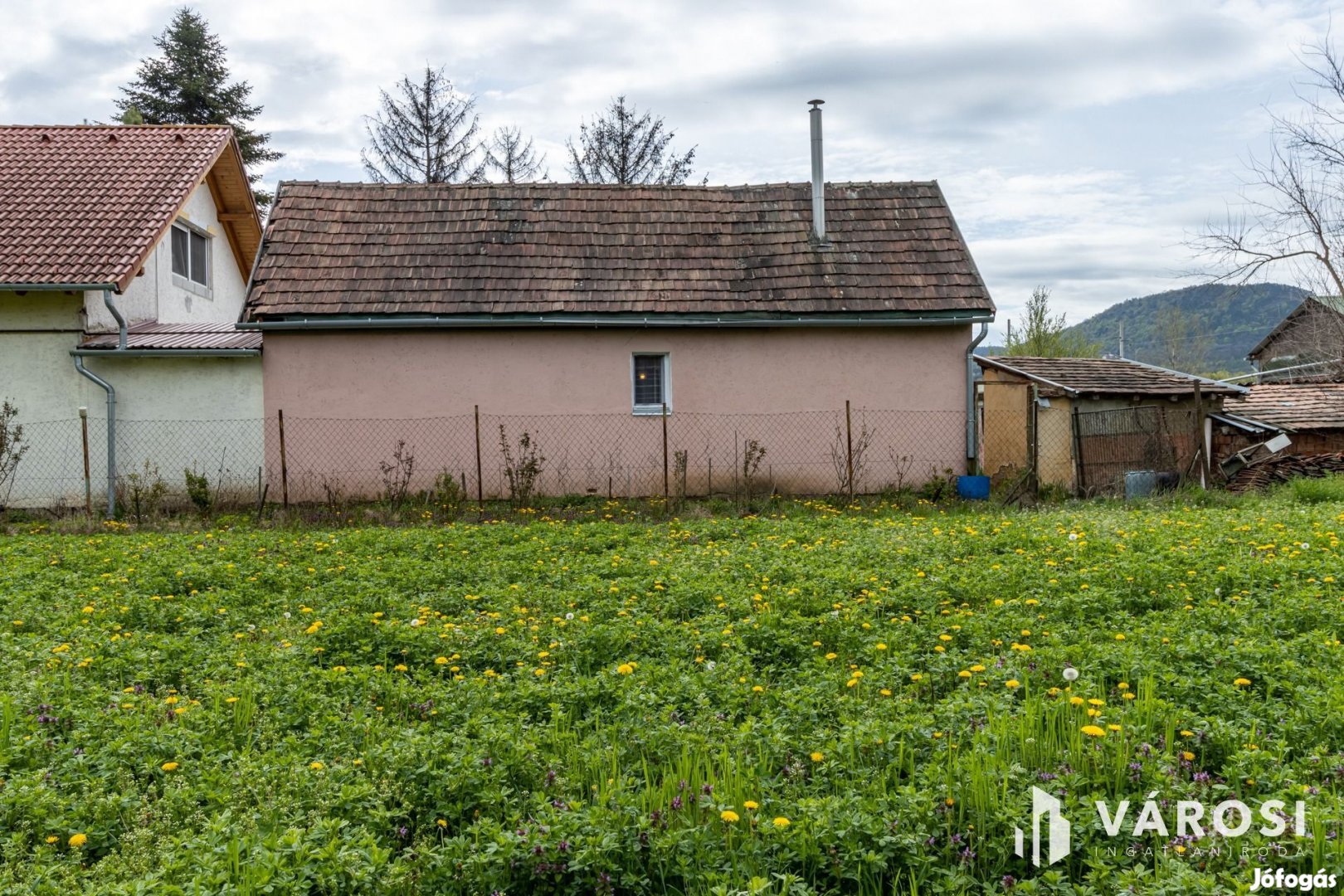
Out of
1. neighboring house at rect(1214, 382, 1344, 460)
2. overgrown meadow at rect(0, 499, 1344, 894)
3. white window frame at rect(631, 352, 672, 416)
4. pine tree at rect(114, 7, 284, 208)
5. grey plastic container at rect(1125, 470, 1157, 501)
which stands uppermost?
pine tree at rect(114, 7, 284, 208)

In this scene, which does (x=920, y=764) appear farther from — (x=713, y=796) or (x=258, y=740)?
(x=258, y=740)

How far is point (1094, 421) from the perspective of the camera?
55.0ft

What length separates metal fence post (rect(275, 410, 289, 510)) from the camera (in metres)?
13.5

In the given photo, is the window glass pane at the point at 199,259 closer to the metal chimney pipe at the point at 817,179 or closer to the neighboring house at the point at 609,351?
the neighboring house at the point at 609,351

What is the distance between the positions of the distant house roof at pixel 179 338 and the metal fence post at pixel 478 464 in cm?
367

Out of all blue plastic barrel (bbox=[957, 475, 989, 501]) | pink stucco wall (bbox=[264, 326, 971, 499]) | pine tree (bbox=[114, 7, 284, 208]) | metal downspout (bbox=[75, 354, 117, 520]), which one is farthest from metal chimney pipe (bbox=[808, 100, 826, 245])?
pine tree (bbox=[114, 7, 284, 208])

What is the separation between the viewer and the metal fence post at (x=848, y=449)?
46.5ft

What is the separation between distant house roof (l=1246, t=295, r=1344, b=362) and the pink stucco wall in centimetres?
1109

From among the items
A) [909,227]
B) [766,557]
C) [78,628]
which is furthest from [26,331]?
[909,227]

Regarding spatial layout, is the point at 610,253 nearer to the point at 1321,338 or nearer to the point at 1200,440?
the point at 1200,440

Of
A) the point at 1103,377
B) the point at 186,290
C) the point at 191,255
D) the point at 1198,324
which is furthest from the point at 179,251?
the point at 1198,324

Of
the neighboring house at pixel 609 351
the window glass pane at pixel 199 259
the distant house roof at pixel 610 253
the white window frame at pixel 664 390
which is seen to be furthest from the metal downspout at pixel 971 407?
the window glass pane at pixel 199 259

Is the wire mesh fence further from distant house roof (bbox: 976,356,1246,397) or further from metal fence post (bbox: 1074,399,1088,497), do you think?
distant house roof (bbox: 976,356,1246,397)

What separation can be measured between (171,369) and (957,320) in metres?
12.5
